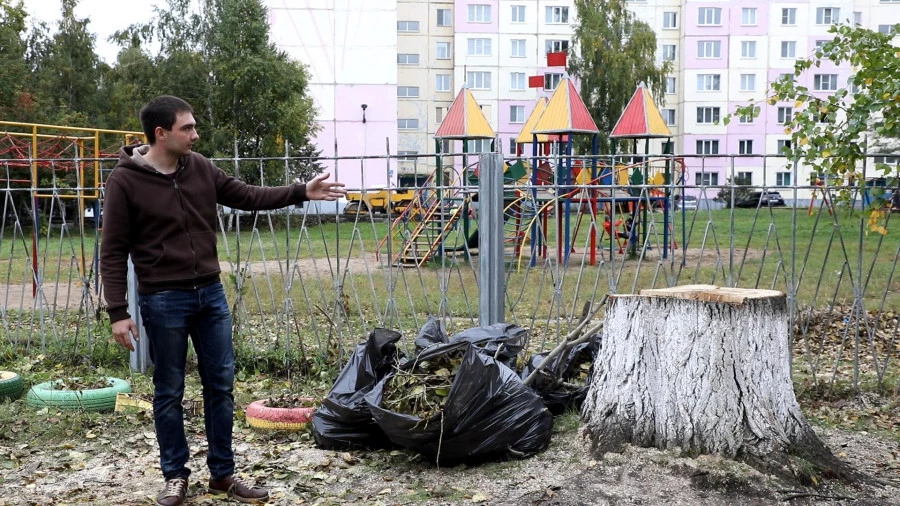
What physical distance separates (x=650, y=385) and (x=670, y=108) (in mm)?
41900

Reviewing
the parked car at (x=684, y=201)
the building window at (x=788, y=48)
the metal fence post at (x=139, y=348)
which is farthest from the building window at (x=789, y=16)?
the metal fence post at (x=139, y=348)

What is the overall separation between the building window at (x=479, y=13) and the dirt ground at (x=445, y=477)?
39.2 metres

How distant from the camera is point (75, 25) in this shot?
31375 millimetres

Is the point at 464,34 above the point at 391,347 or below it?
above

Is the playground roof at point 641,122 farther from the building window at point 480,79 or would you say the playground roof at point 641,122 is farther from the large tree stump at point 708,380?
the building window at point 480,79

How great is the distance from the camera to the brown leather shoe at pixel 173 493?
3369 millimetres

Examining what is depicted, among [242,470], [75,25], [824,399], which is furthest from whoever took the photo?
[75,25]

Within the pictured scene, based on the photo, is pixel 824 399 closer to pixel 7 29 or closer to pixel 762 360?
pixel 762 360

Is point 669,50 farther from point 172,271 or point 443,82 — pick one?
point 172,271

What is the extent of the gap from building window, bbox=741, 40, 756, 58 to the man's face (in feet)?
138

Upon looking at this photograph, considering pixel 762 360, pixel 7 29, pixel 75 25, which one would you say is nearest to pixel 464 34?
pixel 75 25

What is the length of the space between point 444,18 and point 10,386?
3956 centimetres

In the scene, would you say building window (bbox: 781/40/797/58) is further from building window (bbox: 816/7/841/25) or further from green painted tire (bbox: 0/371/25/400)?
green painted tire (bbox: 0/371/25/400)

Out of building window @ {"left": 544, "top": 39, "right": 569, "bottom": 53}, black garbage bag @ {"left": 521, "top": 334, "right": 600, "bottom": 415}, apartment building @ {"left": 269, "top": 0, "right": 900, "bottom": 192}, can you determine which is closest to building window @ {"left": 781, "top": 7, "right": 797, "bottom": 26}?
apartment building @ {"left": 269, "top": 0, "right": 900, "bottom": 192}
